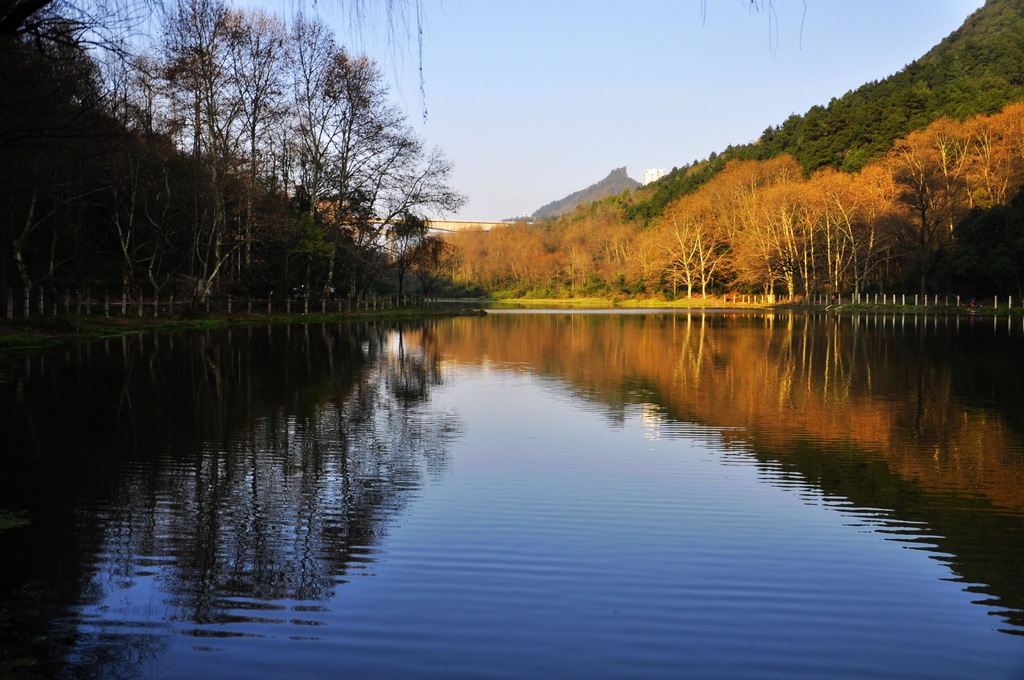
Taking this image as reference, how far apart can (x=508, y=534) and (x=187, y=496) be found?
3.20 metres

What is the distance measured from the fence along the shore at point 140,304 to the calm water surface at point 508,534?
20.1 meters

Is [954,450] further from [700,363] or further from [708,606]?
[700,363]

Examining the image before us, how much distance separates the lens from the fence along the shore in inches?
1277

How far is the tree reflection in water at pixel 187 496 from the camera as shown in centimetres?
495

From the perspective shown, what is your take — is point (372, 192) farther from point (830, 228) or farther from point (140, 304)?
point (830, 228)

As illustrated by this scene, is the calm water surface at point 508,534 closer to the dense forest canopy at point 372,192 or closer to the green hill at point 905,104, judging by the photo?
the dense forest canopy at point 372,192

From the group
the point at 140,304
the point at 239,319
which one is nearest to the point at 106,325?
the point at 140,304

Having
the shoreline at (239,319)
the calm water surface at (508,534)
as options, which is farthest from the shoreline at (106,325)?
the calm water surface at (508,534)

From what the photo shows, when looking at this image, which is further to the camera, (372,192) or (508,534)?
(372,192)

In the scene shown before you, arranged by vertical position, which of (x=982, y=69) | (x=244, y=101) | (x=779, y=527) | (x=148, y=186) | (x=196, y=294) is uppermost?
(x=982, y=69)

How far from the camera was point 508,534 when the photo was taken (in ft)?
22.3

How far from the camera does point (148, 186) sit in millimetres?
36500

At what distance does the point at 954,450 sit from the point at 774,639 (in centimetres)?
707

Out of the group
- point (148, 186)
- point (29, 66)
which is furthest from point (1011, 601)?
point (148, 186)
